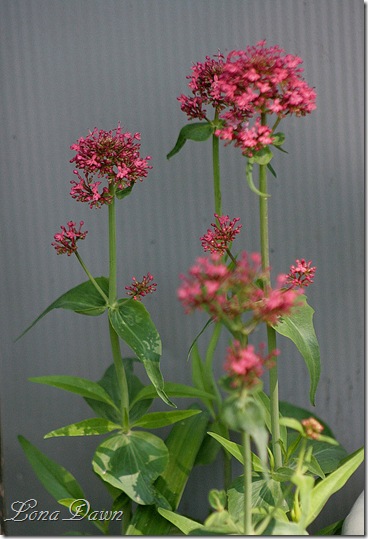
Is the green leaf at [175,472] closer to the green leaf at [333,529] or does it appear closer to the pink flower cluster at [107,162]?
the green leaf at [333,529]

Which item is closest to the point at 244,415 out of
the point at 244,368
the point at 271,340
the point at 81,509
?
the point at 244,368

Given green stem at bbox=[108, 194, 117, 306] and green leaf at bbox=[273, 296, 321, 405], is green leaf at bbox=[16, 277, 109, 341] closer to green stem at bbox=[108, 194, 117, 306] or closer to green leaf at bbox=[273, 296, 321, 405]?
green stem at bbox=[108, 194, 117, 306]

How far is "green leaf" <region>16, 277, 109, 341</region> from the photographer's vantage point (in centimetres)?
79

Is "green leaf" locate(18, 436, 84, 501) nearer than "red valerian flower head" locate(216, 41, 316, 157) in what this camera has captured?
No

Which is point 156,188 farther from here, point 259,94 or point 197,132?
point 259,94

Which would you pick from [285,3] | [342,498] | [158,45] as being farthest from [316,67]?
[342,498]

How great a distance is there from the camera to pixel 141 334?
30.4 inches

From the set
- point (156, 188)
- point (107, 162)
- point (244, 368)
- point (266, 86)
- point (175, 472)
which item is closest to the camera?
point (244, 368)

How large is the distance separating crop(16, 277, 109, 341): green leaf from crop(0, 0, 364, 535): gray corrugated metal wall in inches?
8.0

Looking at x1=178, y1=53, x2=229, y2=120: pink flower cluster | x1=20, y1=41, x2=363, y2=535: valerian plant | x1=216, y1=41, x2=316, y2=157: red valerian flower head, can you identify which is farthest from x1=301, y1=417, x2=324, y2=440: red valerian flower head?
x1=178, y1=53, x2=229, y2=120: pink flower cluster

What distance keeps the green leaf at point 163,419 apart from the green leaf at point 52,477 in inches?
5.9

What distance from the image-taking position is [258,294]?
0.56m

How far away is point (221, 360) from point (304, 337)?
321 millimetres

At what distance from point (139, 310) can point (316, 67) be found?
1.48ft
